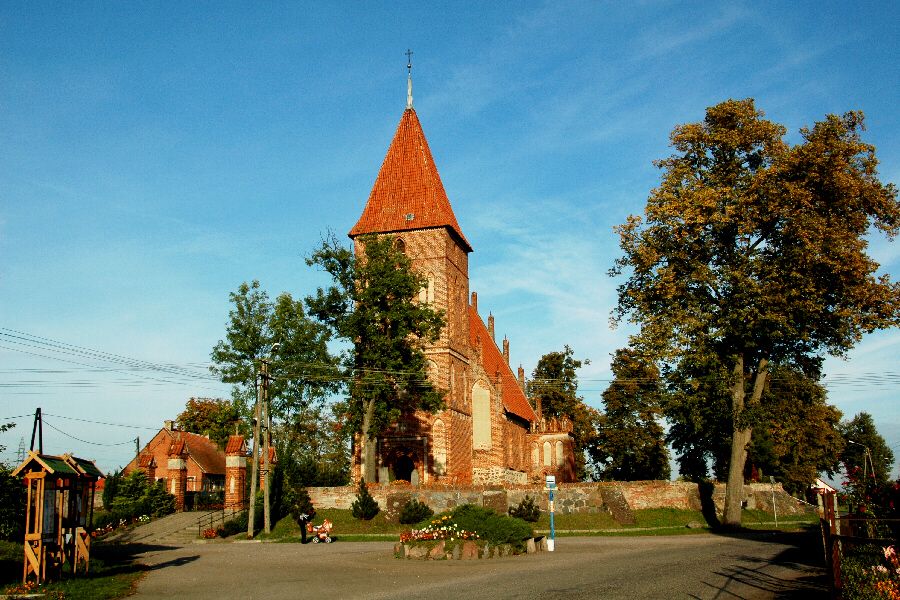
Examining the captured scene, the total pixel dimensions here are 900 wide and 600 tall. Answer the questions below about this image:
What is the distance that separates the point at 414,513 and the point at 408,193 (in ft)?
72.1

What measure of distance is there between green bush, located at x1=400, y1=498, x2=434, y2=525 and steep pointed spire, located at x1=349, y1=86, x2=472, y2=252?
61.3ft

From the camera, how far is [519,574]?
55.2 ft

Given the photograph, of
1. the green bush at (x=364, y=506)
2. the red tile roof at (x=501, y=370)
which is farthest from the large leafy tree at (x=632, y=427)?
the green bush at (x=364, y=506)

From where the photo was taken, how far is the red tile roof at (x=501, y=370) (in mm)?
55312

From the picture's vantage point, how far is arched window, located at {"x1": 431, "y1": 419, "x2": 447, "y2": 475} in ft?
146

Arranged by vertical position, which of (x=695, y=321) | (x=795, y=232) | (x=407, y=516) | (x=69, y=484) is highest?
(x=795, y=232)

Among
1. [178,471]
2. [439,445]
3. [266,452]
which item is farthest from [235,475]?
[439,445]

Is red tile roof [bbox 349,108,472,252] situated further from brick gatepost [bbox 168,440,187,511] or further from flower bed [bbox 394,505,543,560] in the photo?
flower bed [bbox 394,505,543,560]

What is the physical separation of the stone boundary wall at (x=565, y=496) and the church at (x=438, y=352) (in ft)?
23.3

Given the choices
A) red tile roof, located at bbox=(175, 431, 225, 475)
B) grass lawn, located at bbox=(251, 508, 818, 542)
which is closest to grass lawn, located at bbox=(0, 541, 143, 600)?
grass lawn, located at bbox=(251, 508, 818, 542)

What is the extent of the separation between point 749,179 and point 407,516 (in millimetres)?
19440

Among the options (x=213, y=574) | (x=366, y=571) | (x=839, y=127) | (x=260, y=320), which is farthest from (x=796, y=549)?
(x=260, y=320)

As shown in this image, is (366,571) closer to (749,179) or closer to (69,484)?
(69,484)

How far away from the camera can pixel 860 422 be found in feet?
309
